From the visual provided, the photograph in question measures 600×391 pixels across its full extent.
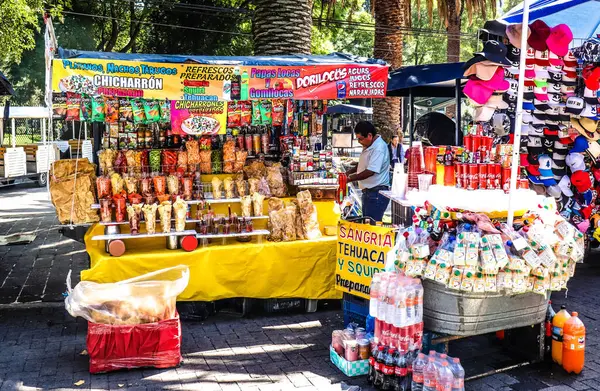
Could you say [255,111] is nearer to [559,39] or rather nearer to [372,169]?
[372,169]

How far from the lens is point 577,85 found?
6.94 meters

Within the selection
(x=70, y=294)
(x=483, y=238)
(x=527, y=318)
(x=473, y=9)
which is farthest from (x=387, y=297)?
(x=473, y=9)

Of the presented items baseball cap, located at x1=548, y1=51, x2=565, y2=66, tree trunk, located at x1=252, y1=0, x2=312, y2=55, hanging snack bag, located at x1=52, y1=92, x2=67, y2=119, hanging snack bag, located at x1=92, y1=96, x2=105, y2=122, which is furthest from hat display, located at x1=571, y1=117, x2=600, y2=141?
hanging snack bag, located at x1=52, y1=92, x2=67, y2=119

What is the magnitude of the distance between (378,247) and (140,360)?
2.38 metres

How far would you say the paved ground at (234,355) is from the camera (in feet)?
15.5

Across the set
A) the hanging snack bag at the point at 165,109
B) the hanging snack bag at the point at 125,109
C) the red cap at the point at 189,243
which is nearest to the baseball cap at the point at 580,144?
the red cap at the point at 189,243

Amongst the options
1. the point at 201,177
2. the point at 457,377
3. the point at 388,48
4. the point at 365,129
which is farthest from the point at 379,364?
the point at 388,48

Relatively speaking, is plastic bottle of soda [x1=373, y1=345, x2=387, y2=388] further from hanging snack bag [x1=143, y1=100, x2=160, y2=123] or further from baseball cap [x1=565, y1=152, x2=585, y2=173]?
baseball cap [x1=565, y1=152, x2=585, y2=173]

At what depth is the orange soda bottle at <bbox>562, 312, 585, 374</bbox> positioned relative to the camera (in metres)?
4.77

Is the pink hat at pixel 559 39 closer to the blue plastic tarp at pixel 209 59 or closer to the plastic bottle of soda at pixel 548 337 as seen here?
the blue plastic tarp at pixel 209 59

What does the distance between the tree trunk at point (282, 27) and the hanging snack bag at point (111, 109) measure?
314cm

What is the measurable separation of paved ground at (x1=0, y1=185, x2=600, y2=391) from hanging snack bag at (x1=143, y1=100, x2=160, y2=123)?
7.76 ft

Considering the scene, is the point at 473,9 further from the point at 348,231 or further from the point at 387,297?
the point at 387,297

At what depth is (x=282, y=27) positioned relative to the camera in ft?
29.0
